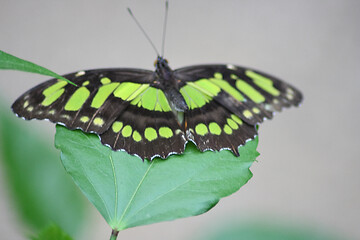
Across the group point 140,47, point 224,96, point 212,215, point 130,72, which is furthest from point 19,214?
point 140,47

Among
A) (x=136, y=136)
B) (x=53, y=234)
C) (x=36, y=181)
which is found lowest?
(x=53, y=234)

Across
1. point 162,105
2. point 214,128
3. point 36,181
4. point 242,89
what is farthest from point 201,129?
point 36,181

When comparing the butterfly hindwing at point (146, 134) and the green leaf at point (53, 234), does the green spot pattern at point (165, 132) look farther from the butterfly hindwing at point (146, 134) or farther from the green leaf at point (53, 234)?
the green leaf at point (53, 234)

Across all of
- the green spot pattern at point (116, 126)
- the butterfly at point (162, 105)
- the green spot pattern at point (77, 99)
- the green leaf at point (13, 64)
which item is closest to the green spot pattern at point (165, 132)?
the butterfly at point (162, 105)

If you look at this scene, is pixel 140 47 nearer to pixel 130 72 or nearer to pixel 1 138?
pixel 130 72

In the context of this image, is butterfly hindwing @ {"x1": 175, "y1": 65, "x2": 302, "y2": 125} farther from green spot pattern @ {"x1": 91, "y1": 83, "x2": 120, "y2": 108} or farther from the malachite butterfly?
green spot pattern @ {"x1": 91, "y1": 83, "x2": 120, "y2": 108}

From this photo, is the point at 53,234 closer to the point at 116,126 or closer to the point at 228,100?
the point at 116,126
